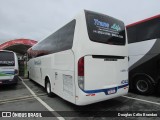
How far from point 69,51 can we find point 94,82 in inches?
48.1

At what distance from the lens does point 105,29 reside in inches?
184

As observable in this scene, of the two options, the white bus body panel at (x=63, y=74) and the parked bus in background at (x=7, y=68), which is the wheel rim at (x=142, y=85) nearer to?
the white bus body panel at (x=63, y=74)

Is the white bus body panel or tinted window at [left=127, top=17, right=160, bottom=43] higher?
tinted window at [left=127, top=17, right=160, bottom=43]

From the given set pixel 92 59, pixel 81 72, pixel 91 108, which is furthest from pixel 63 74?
pixel 91 108

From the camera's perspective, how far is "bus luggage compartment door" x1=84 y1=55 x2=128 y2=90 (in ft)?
13.5

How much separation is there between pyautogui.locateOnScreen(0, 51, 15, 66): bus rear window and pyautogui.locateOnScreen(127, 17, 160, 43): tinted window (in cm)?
682

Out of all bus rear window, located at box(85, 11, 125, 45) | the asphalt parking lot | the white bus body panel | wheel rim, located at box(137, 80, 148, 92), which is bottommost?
the asphalt parking lot

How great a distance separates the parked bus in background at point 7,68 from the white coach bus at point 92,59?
4512 mm

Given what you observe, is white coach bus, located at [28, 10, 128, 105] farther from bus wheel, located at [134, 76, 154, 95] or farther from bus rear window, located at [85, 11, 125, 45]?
bus wheel, located at [134, 76, 154, 95]

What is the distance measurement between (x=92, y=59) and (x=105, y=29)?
116 cm

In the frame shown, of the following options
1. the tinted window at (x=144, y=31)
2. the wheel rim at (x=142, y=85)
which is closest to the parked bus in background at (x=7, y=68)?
the tinted window at (x=144, y=31)

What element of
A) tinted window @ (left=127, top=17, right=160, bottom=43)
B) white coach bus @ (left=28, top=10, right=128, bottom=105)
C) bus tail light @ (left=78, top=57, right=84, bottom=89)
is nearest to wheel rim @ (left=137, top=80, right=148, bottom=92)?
white coach bus @ (left=28, top=10, right=128, bottom=105)

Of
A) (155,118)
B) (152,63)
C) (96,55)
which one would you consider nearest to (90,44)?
(96,55)

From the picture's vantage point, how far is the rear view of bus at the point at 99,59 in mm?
4078
